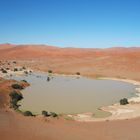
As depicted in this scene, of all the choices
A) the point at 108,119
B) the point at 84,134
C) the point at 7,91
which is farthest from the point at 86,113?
the point at 7,91

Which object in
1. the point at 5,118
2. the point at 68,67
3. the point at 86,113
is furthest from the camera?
the point at 68,67

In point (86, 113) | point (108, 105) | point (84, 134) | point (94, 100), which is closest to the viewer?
point (84, 134)

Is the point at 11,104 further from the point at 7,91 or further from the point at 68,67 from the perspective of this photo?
the point at 68,67

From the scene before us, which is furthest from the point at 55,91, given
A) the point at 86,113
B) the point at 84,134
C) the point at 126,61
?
the point at 126,61

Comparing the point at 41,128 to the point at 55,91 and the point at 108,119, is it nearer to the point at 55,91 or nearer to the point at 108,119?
the point at 108,119

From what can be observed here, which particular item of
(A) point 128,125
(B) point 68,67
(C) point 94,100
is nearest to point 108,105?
(C) point 94,100

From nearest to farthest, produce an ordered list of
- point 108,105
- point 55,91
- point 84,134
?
1. point 84,134
2. point 108,105
3. point 55,91

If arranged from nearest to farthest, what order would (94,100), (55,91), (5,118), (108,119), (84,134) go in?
1. (84,134)
2. (5,118)
3. (108,119)
4. (94,100)
5. (55,91)

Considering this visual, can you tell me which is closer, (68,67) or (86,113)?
(86,113)
